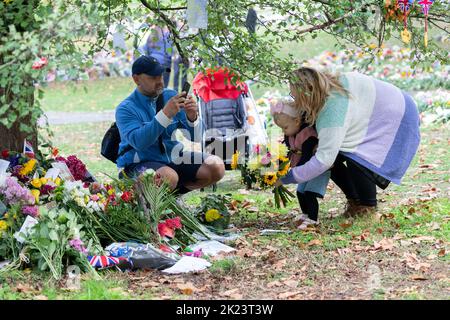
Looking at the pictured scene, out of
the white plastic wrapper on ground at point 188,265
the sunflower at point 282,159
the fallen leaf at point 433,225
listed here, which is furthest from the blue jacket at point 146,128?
the fallen leaf at point 433,225

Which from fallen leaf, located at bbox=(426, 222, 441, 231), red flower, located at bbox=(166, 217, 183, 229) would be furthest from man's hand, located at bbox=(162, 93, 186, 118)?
fallen leaf, located at bbox=(426, 222, 441, 231)

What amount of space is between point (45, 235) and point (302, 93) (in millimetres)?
2088

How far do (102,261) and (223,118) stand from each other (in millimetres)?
3861

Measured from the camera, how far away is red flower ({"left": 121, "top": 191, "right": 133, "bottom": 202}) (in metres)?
5.53


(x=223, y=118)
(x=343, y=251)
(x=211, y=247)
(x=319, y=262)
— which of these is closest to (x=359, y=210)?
(x=343, y=251)

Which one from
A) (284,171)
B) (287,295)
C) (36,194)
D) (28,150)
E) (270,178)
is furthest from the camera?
(270,178)

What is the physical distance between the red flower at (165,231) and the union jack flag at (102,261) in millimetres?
588

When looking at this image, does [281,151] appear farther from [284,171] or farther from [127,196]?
[127,196]

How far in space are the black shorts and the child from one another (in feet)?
2.53

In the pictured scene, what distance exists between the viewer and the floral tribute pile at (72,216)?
4.77m

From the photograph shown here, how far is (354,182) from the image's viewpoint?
20.1 ft

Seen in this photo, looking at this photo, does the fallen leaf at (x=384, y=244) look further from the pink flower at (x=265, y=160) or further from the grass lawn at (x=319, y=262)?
the pink flower at (x=265, y=160)

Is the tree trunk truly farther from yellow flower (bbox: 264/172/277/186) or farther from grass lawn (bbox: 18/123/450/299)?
yellow flower (bbox: 264/172/277/186)

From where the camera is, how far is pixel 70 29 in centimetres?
425
